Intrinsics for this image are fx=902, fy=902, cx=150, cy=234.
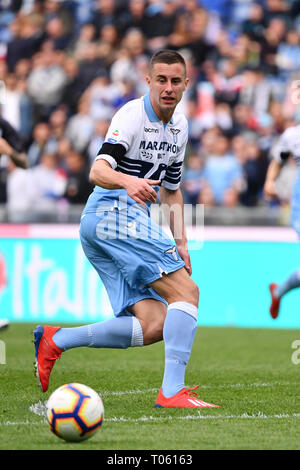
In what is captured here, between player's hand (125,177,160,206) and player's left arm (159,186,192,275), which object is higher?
player's hand (125,177,160,206)

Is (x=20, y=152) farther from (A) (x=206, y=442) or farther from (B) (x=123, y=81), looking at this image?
(B) (x=123, y=81)

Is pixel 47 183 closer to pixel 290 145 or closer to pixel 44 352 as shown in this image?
pixel 290 145

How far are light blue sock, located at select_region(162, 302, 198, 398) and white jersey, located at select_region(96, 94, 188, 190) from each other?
944 mm

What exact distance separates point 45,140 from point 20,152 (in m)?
5.94

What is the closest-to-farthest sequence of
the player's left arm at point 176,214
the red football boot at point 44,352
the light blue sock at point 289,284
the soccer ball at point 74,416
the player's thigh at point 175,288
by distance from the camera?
1. the soccer ball at point 74,416
2. the player's thigh at point 175,288
3. the red football boot at point 44,352
4. the player's left arm at point 176,214
5. the light blue sock at point 289,284

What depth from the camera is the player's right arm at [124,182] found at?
516cm

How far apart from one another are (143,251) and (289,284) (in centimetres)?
373

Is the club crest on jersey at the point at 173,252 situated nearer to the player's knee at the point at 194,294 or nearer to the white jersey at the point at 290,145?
the player's knee at the point at 194,294

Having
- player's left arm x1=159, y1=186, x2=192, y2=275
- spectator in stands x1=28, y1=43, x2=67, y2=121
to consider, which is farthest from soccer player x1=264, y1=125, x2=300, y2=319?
spectator in stands x1=28, y1=43, x2=67, y2=121

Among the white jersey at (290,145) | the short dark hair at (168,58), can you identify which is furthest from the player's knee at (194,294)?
the white jersey at (290,145)

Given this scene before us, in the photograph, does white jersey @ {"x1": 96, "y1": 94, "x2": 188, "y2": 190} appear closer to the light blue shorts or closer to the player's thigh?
the light blue shorts

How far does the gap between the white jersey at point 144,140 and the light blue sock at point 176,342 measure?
0.94 m

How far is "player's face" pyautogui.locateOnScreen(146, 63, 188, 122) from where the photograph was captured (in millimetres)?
5781

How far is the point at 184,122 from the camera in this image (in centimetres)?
616
